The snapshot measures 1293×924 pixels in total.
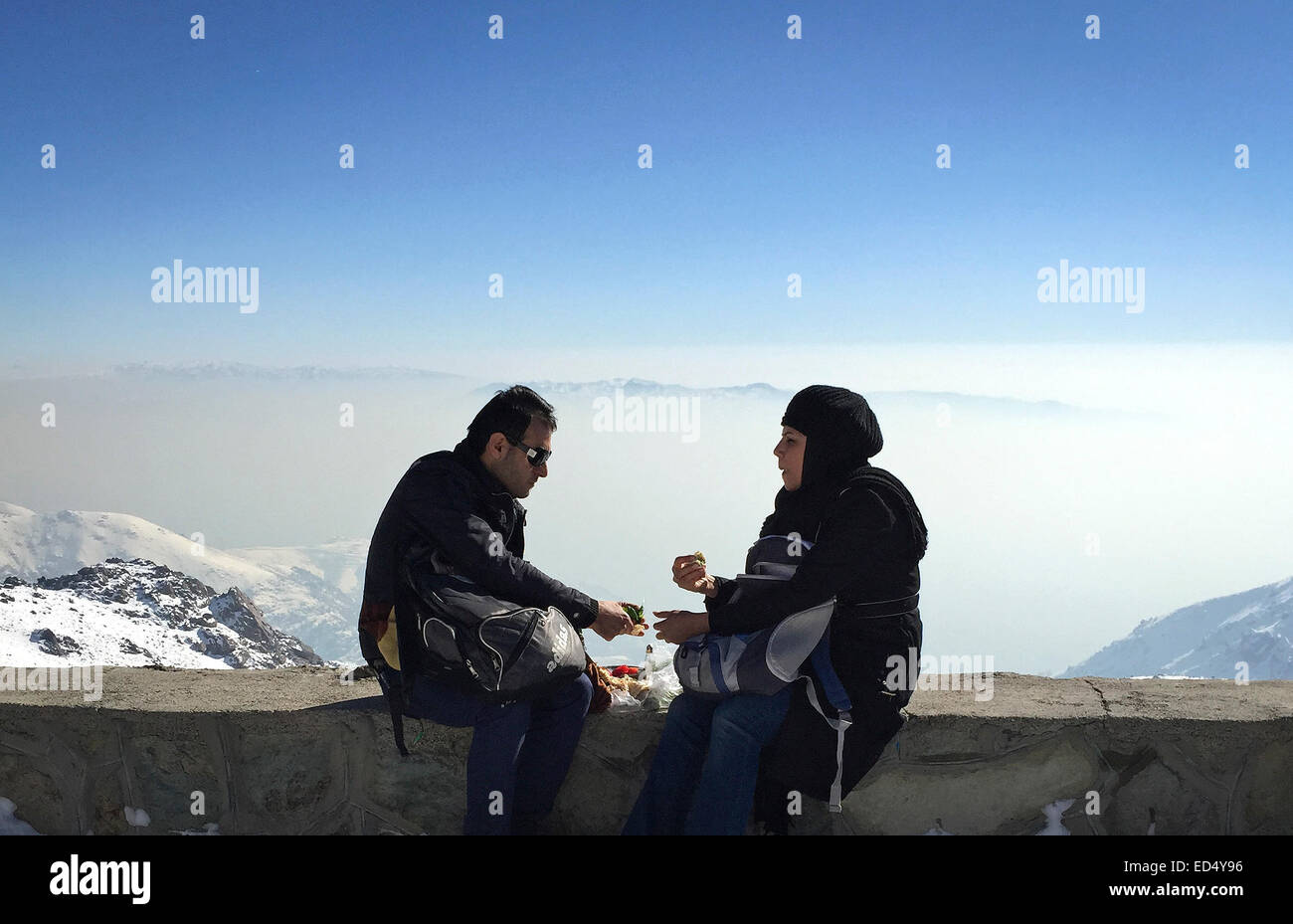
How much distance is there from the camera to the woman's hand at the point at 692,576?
3461 mm

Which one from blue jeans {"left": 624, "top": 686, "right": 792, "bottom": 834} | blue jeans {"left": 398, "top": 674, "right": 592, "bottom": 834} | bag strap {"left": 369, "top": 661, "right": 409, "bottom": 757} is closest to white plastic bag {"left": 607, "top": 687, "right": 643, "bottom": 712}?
blue jeans {"left": 398, "top": 674, "right": 592, "bottom": 834}

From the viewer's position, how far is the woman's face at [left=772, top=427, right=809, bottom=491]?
11.4 ft

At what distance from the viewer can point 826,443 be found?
11.2 ft

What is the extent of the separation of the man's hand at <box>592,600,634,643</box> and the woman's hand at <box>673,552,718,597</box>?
0.24 m

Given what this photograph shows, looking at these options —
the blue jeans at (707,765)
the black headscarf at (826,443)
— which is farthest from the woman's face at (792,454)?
the blue jeans at (707,765)

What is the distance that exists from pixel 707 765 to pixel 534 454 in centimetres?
122

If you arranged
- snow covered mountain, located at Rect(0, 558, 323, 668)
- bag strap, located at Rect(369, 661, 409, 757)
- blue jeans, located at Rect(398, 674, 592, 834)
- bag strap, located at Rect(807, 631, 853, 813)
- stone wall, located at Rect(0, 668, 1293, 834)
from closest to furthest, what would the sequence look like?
1. bag strap, located at Rect(807, 631, 853, 813)
2. blue jeans, located at Rect(398, 674, 592, 834)
3. bag strap, located at Rect(369, 661, 409, 757)
4. stone wall, located at Rect(0, 668, 1293, 834)
5. snow covered mountain, located at Rect(0, 558, 323, 668)

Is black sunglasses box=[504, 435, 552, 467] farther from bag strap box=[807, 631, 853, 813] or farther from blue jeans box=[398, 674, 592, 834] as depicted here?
bag strap box=[807, 631, 853, 813]

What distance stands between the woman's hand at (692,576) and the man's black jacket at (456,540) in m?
0.32

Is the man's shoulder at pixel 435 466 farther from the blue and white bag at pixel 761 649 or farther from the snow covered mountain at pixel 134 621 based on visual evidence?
the snow covered mountain at pixel 134 621

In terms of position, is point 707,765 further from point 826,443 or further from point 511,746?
point 826,443

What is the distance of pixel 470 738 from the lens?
3641mm
